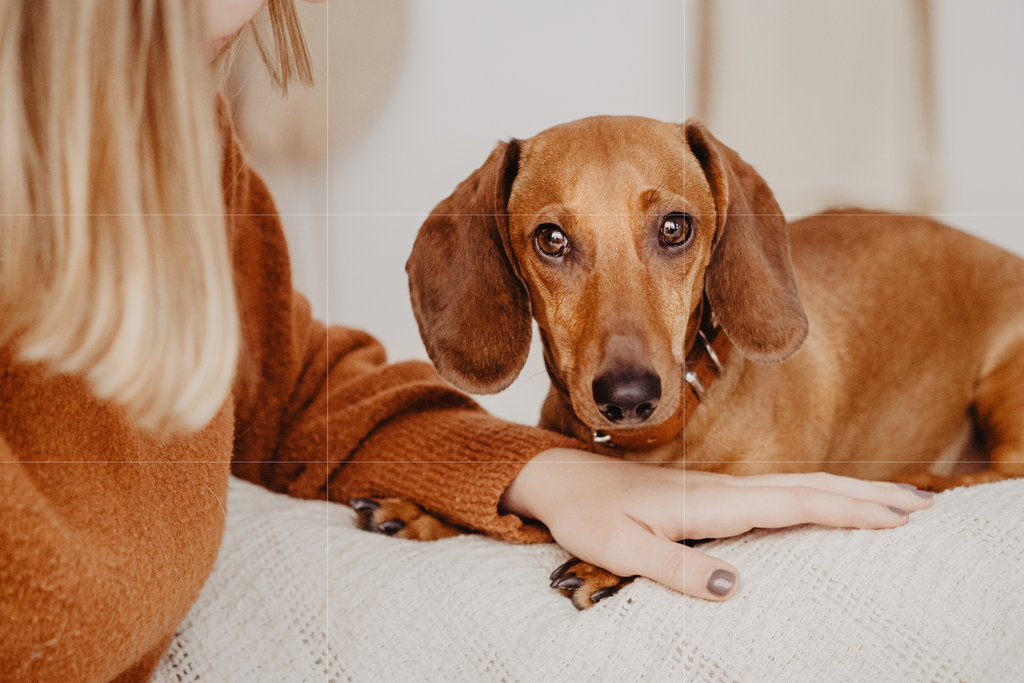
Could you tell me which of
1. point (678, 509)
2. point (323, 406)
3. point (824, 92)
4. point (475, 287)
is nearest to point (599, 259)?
point (475, 287)

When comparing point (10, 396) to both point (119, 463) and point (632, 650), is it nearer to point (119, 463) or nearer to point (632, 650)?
point (119, 463)

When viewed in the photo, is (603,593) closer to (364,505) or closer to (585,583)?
(585,583)

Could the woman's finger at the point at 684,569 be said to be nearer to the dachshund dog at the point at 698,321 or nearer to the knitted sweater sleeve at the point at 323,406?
the dachshund dog at the point at 698,321

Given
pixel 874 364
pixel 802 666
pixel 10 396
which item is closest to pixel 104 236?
pixel 10 396

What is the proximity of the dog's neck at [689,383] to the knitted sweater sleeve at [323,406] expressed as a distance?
8 cm

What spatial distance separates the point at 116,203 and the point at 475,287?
1.92ft

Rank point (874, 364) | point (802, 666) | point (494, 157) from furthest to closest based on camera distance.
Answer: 1. point (874, 364)
2. point (494, 157)
3. point (802, 666)

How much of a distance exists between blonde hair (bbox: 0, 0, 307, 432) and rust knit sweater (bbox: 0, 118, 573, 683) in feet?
0.25

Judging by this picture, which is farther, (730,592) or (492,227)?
(492,227)

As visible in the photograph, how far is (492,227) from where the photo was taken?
1.25 m

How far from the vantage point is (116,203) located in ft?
2.67

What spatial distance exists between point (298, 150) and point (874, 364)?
4.26 ft

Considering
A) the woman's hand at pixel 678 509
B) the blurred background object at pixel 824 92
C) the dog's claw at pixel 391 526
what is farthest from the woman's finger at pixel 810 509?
the blurred background object at pixel 824 92

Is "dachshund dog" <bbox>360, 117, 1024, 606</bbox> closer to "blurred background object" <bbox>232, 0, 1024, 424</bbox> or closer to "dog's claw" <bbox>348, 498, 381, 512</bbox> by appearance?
"blurred background object" <bbox>232, 0, 1024, 424</bbox>
